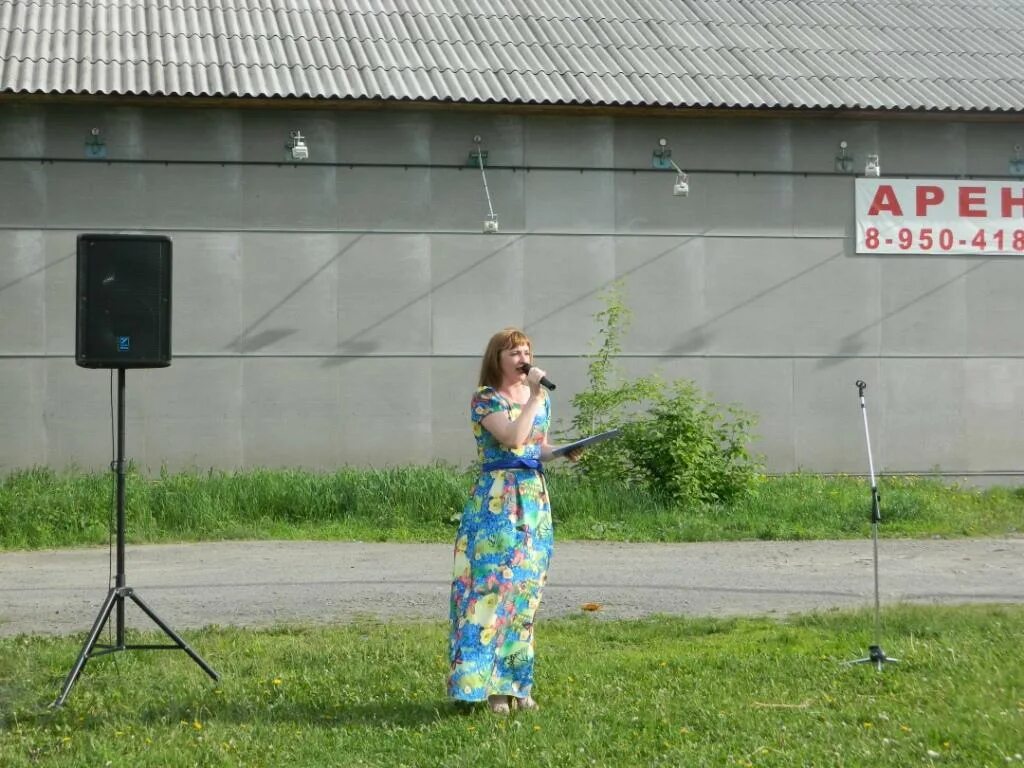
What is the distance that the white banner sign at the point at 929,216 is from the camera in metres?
17.2

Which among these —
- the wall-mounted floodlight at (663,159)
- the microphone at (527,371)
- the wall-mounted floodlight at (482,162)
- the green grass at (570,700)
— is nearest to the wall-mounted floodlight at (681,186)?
the wall-mounted floodlight at (663,159)

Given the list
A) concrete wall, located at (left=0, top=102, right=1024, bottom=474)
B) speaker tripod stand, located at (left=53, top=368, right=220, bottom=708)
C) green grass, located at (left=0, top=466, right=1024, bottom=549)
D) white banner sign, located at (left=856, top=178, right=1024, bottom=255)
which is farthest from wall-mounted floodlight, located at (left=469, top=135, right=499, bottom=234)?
speaker tripod stand, located at (left=53, top=368, right=220, bottom=708)

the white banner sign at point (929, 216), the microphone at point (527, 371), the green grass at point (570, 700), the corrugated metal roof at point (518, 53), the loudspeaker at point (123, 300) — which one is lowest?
the green grass at point (570, 700)

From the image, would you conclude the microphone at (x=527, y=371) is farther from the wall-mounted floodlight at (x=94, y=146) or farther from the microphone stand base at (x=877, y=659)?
the wall-mounted floodlight at (x=94, y=146)

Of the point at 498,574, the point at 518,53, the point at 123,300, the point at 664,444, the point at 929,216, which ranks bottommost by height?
the point at 498,574

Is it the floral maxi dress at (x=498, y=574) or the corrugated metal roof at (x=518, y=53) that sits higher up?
the corrugated metal roof at (x=518, y=53)

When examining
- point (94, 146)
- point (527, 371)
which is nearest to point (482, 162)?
point (94, 146)

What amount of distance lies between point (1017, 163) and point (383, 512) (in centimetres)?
918

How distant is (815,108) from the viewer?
16.7 metres

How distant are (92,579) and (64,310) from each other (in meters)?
5.09

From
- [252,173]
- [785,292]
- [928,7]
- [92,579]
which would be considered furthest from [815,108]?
[92,579]

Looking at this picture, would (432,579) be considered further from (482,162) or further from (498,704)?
(482,162)

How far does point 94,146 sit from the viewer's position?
15.7m

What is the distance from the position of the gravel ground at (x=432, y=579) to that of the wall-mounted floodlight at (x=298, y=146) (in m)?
4.53
